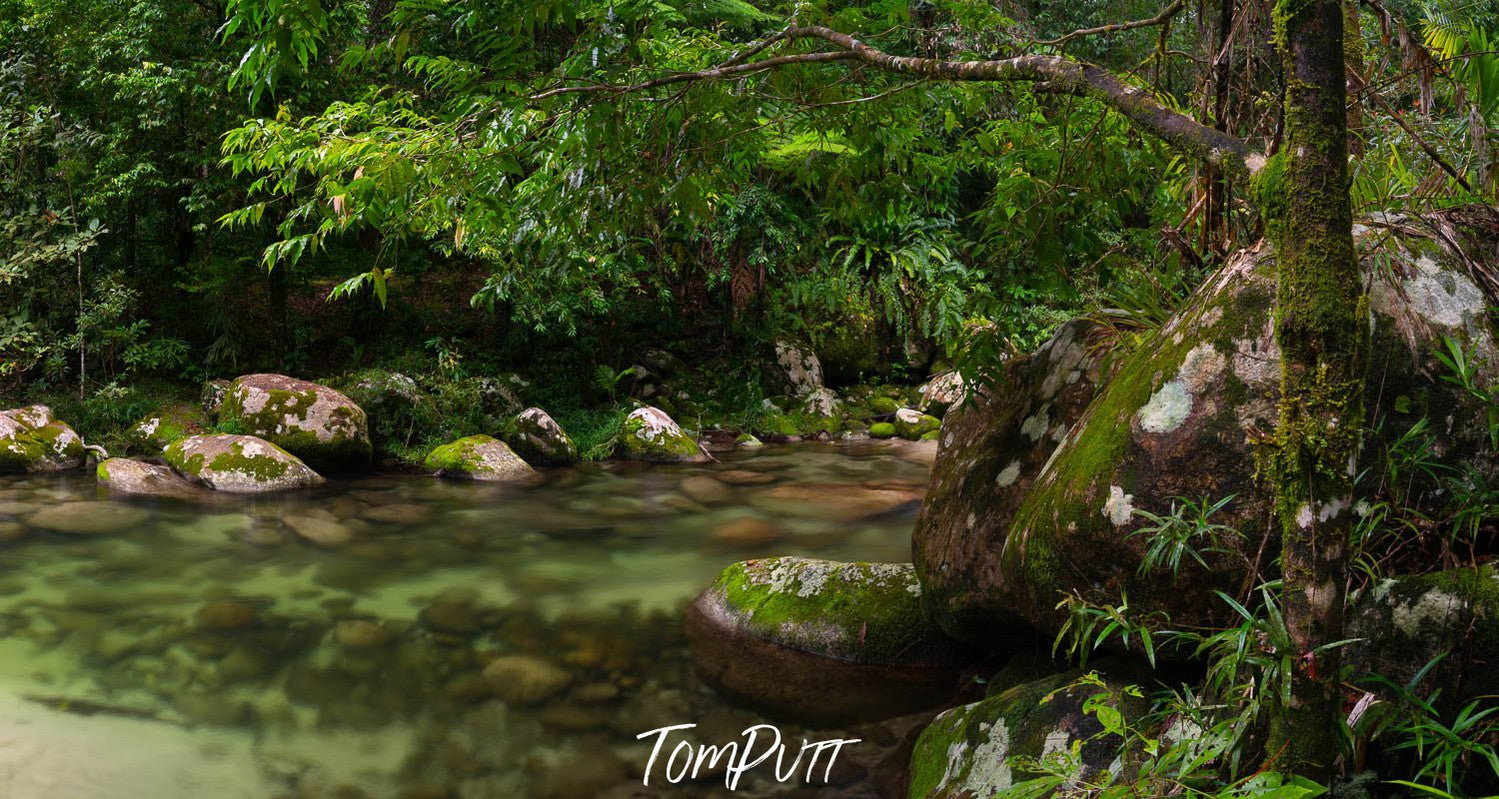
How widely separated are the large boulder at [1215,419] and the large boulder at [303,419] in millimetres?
8813

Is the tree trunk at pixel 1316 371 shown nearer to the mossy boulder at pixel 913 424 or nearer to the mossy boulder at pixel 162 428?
the mossy boulder at pixel 162 428

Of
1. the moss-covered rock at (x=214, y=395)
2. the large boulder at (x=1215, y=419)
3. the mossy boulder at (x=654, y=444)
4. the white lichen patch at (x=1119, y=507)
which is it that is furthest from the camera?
the mossy boulder at (x=654, y=444)

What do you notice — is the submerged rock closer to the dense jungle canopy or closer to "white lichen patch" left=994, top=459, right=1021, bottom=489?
the dense jungle canopy

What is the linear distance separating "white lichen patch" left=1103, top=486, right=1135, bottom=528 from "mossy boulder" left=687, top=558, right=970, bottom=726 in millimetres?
1677

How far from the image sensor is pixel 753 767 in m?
3.44

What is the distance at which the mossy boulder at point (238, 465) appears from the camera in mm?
8727

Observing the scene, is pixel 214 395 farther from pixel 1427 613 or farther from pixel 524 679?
pixel 1427 613

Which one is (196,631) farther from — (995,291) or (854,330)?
(854,330)

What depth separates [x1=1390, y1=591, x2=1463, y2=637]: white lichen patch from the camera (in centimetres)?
190

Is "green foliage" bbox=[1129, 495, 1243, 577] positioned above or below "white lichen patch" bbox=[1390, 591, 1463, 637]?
above

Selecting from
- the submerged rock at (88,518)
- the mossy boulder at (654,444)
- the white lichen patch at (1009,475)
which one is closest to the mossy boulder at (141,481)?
the submerged rock at (88,518)

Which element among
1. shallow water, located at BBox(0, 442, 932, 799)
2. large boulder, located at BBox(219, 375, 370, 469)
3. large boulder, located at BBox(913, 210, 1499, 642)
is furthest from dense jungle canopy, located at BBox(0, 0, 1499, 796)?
large boulder, located at BBox(219, 375, 370, 469)

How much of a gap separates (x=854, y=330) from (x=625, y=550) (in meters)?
9.33

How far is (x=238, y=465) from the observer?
8797 mm
